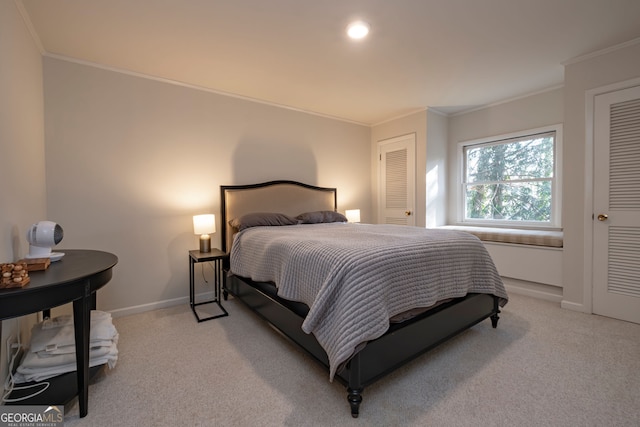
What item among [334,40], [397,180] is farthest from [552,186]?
[334,40]

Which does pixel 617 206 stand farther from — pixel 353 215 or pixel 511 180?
pixel 353 215

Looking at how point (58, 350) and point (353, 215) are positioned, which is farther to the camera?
point (353, 215)

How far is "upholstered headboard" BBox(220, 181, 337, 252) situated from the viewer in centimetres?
330

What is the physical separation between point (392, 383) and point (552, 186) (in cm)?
331

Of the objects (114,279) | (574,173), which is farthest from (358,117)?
(114,279)

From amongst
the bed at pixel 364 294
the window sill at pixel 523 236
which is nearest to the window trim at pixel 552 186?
the window sill at pixel 523 236

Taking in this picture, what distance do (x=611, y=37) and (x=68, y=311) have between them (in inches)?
211

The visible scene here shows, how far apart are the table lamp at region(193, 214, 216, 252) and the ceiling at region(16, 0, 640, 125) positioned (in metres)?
1.47

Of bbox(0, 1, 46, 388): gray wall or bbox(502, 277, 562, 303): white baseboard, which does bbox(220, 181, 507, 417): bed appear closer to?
bbox(502, 277, 562, 303): white baseboard

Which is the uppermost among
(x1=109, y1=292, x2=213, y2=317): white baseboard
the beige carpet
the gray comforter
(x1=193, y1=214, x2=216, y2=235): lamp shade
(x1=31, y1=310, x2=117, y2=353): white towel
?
(x1=193, y1=214, x2=216, y2=235): lamp shade

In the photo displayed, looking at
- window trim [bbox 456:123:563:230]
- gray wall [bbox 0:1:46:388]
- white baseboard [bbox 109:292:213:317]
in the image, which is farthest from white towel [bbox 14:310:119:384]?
window trim [bbox 456:123:563:230]

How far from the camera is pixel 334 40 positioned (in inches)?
92.0

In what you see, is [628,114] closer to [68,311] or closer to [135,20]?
[135,20]
